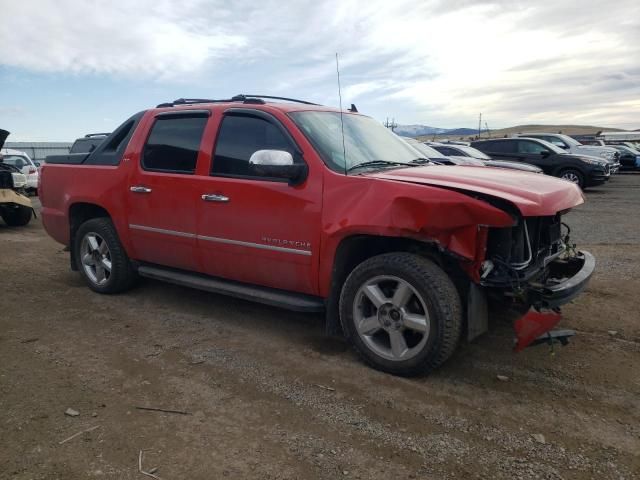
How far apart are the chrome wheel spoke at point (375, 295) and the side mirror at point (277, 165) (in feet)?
3.06

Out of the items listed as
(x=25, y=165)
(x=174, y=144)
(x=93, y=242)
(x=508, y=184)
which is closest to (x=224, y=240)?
(x=174, y=144)

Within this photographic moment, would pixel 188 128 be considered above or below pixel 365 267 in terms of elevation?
above

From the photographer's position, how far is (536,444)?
8.78 ft

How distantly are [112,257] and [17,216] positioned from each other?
21.6 feet

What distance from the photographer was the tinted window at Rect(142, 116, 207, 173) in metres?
4.45

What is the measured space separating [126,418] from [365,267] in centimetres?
174

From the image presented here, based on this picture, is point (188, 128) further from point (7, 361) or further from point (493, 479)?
point (493, 479)

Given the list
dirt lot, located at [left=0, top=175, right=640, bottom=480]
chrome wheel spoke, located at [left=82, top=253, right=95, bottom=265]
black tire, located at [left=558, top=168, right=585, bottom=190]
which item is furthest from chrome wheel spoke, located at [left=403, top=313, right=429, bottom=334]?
black tire, located at [left=558, top=168, right=585, bottom=190]

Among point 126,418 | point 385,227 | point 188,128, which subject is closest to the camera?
point 126,418

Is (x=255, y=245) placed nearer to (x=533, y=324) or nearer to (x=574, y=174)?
(x=533, y=324)

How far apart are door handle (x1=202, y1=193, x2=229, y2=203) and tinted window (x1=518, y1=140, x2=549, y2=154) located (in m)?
13.6

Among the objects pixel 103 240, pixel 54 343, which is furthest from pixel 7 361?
pixel 103 240

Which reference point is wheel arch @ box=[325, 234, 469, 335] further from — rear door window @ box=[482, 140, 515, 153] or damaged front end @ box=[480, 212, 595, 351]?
rear door window @ box=[482, 140, 515, 153]

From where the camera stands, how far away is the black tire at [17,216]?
10.2m
